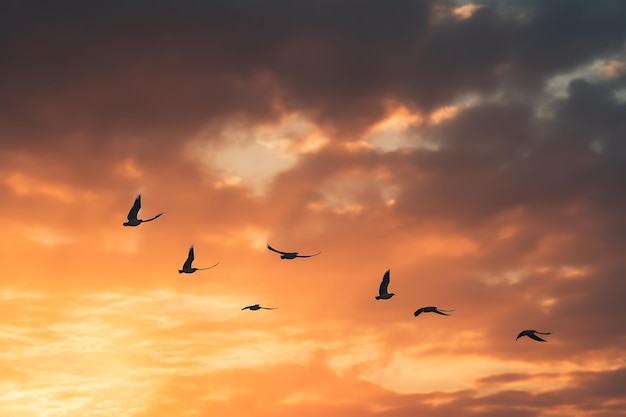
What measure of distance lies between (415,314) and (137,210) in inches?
1514

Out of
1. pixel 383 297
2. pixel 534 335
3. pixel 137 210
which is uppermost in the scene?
pixel 137 210

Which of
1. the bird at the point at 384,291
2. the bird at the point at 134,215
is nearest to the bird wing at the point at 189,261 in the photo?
the bird at the point at 134,215

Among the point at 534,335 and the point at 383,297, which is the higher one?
the point at 383,297

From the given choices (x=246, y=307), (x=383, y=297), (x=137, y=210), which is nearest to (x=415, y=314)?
(x=383, y=297)

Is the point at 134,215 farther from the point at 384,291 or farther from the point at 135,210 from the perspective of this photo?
the point at 384,291

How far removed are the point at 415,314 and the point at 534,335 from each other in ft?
44.9

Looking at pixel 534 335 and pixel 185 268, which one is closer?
pixel 534 335

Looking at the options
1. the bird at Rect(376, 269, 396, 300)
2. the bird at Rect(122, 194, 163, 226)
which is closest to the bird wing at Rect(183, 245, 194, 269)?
the bird at Rect(122, 194, 163, 226)

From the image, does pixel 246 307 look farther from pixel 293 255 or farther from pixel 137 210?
pixel 137 210

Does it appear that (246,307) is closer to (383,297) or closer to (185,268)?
(185,268)

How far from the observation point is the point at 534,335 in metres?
101

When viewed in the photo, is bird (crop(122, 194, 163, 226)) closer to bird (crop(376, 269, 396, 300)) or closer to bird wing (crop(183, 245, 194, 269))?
bird wing (crop(183, 245, 194, 269))

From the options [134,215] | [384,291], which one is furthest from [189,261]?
[384,291]

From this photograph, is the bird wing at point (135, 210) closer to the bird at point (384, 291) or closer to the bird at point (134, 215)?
the bird at point (134, 215)
